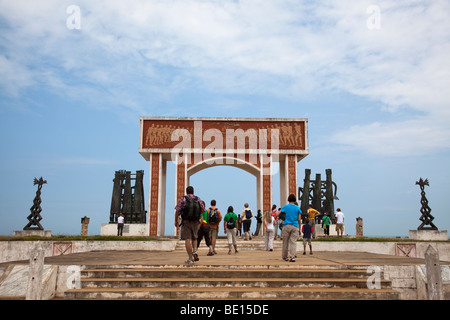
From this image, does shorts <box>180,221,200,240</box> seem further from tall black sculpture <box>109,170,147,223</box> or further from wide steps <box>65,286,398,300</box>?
tall black sculpture <box>109,170,147,223</box>

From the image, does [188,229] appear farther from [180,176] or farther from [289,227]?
[180,176]

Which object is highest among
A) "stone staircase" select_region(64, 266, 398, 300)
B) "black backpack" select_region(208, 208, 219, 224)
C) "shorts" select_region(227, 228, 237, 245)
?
"black backpack" select_region(208, 208, 219, 224)

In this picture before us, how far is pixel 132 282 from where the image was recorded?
253 inches

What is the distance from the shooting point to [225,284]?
20.9 ft

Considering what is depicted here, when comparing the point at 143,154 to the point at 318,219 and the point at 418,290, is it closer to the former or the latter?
the point at 318,219

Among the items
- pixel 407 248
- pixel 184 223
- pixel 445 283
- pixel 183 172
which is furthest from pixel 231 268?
pixel 183 172

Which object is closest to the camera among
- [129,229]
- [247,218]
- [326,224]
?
[247,218]

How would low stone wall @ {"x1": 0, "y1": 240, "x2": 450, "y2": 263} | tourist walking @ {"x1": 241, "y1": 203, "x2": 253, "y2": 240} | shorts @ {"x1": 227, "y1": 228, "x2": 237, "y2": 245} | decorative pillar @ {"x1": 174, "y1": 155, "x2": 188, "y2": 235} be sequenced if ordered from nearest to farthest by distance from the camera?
shorts @ {"x1": 227, "y1": 228, "x2": 237, "y2": 245}, low stone wall @ {"x1": 0, "y1": 240, "x2": 450, "y2": 263}, tourist walking @ {"x1": 241, "y1": 203, "x2": 253, "y2": 240}, decorative pillar @ {"x1": 174, "y1": 155, "x2": 188, "y2": 235}

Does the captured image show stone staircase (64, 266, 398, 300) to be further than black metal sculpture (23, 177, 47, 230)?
No

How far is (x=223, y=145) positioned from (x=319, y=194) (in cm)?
662

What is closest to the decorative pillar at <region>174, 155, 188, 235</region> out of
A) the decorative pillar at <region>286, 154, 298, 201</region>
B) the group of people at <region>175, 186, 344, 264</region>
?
the decorative pillar at <region>286, 154, 298, 201</region>

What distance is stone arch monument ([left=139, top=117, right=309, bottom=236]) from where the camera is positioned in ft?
76.5

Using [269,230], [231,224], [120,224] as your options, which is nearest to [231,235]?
[231,224]

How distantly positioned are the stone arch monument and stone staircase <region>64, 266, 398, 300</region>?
16.1m
